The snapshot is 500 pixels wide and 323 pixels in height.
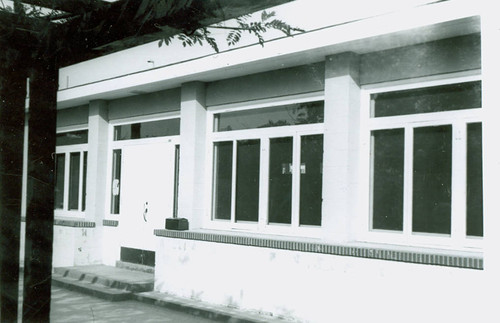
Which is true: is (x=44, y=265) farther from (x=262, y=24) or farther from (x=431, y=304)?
(x=431, y=304)

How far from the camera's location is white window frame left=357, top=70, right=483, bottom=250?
6312 mm

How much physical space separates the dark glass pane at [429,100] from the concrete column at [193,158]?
3130 millimetres

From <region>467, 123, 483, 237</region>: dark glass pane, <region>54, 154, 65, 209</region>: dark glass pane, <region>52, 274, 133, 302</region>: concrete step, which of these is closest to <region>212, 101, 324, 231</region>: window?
<region>52, 274, 133, 302</region>: concrete step

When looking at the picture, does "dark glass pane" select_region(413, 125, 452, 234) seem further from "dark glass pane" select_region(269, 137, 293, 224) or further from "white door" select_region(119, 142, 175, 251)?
"white door" select_region(119, 142, 175, 251)

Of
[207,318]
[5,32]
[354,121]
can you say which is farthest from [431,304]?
[5,32]

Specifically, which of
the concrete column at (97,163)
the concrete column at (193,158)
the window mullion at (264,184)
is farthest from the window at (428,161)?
the concrete column at (97,163)

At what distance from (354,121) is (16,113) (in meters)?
4.77

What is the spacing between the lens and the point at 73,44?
294 centimetres

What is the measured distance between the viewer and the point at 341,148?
23.6ft

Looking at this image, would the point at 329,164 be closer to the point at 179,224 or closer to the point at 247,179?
the point at 247,179

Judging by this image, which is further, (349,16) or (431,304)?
(349,16)

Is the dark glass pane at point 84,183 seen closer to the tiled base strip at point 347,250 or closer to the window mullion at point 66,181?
the window mullion at point 66,181

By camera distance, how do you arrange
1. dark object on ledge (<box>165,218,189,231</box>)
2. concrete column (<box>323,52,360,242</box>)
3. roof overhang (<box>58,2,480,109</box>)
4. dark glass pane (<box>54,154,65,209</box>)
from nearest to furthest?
1. roof overhang (<box>58,2,480,109</box>)
2. concrete column (<box>323,52,360,242</box>)
3. dark object on ledge (<box>165,218,189,231</box>)
4. dark glass pane (<box>54,154,65,209</box>)

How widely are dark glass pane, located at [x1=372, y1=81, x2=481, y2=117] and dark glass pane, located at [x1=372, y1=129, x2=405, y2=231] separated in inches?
10.6
